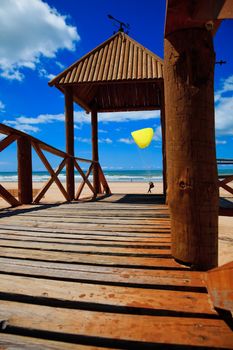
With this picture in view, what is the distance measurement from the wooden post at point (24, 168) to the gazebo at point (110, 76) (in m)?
1.40

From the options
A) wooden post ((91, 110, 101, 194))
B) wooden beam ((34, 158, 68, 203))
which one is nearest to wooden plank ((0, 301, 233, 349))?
wooden beam ((34, 158, 68, 203))

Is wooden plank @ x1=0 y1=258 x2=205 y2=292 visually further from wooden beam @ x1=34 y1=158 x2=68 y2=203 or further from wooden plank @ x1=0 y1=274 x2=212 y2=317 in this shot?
wooden beam @ x1=34 y1=158 x2=68 y2=203

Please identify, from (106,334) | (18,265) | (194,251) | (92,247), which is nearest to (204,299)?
(194,251)

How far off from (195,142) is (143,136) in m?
8.39

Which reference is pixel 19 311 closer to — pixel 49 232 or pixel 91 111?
pixel 49 232

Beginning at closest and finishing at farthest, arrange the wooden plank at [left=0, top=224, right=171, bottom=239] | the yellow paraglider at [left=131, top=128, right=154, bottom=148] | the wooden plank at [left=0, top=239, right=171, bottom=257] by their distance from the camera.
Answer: the wooden plank at [left=0, top=239, right=171, bottom=257] < the wooden plank at [left=0, top=224, right=171, bottom=239] < the yellow paraglider at [left=131, top=128, right=154, bottom=148]

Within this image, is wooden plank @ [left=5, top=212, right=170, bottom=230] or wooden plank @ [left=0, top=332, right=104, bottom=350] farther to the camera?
wooden plank @ [left=5, top=212, right=170, bottom=230]

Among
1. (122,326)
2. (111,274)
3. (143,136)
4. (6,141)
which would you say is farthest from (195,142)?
(143,136)

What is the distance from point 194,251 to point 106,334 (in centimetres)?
93

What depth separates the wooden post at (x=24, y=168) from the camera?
17.7 ft

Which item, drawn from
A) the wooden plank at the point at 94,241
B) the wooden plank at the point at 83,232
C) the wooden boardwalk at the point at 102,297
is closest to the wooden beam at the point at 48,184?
the wooden plank at the point at 83,232

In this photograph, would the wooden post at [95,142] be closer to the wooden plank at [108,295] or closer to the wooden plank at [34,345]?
the wooden plank at [108,295]

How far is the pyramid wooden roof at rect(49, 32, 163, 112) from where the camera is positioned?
255 inches

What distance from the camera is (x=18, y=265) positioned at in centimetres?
201
